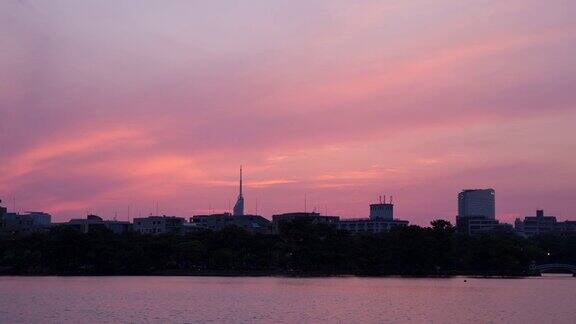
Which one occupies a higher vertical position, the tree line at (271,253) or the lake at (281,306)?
the tree line at (271,253)

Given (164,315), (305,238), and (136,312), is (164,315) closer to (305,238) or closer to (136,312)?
(136,312)

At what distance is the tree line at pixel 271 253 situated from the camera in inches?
5079

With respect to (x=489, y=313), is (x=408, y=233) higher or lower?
higher

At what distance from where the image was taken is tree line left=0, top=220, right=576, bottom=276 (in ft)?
423

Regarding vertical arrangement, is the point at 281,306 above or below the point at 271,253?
below

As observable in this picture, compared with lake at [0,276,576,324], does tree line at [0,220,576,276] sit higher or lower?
higher

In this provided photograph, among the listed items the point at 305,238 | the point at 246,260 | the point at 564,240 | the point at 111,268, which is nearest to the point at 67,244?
the point at 111,268

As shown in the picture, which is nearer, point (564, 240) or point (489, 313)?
point (489, 313)

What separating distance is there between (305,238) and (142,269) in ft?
87.0

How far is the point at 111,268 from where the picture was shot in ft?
427

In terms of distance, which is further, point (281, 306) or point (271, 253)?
point (271, 253)

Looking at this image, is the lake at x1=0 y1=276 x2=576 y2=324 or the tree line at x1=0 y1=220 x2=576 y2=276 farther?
the tree line at x1=0 y1=220 x2=576 y2=276

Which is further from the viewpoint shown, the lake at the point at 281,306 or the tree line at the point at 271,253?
the tree line at the point at 271,253

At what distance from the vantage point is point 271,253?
138 metres
